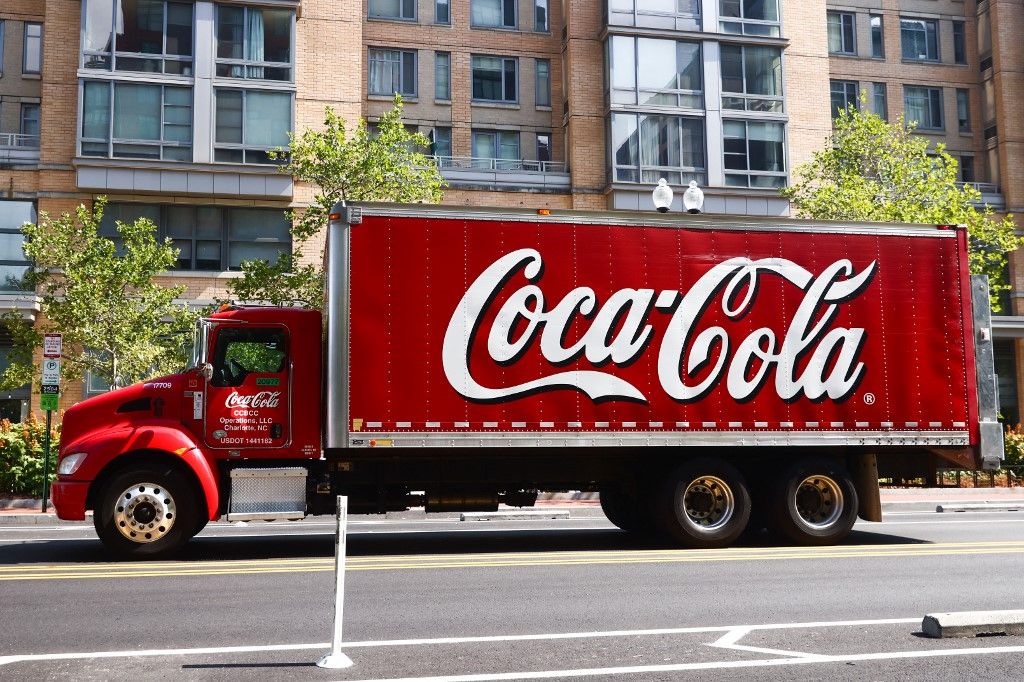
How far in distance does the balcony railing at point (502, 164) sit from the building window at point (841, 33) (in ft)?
46.9

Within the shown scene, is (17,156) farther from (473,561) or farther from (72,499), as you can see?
(473,561)

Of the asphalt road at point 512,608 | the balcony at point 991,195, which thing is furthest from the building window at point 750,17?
the asphalt road at point 512,608

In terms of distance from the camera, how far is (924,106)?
45000 mm

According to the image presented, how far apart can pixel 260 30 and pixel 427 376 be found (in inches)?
992

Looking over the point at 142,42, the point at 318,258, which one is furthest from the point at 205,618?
the point at 142,42

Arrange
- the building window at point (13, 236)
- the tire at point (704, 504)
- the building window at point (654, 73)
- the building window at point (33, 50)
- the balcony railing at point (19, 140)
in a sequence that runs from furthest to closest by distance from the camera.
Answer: the building window at point (654, 73) → the building window at point (33, 50) → the balcony railing at point (19, 140) → the building window at point (13, 236) → the tire at point (704, 504)

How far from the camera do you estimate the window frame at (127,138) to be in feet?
105

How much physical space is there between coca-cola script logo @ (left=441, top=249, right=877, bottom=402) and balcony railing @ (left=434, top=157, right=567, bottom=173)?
25.3 meters

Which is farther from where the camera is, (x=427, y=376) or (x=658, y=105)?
(x=658, y=105)

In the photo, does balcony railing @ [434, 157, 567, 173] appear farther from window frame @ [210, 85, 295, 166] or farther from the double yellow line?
the double yellow line

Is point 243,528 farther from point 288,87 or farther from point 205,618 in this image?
point 288,87

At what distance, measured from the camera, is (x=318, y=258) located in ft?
111

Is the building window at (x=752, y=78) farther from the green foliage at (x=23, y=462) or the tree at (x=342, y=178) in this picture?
the green foliage at (x=23, y=462)

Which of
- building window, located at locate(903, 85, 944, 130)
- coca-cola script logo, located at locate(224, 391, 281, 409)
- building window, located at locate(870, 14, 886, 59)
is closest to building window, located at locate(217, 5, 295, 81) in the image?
coca-cola script logo, located at locate(224, 391, 281, 409)
